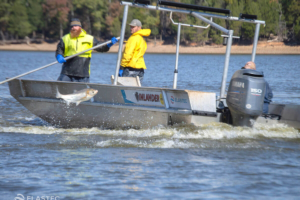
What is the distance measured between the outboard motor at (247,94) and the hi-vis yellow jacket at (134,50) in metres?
2.01

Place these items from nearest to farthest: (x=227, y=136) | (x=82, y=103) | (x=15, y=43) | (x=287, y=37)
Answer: (x=227, y=136) < (x=82, y=103) < (x=287, y=37) < (x=15, y=43)

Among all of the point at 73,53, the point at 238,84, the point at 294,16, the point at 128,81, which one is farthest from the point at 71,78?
the point at 294,16

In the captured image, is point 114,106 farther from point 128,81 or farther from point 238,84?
point 238,84

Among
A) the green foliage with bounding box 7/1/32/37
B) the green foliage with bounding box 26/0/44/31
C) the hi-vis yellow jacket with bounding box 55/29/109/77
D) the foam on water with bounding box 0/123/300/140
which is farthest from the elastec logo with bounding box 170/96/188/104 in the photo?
the green foliage with bounding box 26/0/44/31

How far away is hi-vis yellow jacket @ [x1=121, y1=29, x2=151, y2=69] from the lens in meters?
7.00

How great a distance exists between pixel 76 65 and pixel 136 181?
3317 millimetres

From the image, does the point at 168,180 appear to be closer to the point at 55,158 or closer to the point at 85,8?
the point at 55,158

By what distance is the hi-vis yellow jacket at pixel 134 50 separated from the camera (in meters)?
7.00

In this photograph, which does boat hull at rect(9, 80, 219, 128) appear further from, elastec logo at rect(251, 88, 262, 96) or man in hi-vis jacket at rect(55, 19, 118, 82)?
elastec logo at rect(251, 88, 262, 96)

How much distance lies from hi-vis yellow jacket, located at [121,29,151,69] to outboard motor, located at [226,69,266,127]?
2006 millimetres

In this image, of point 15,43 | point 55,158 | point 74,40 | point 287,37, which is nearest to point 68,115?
point 74,40

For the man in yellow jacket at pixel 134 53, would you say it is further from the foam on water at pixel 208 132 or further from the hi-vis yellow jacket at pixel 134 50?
the foam on water at pixel 208 132

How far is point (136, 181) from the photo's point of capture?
425 cm

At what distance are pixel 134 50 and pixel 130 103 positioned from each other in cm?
118
